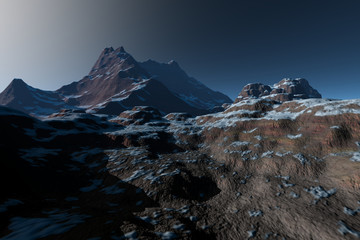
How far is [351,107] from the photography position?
27938 millimetres

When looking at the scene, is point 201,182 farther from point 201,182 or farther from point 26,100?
point 26,100

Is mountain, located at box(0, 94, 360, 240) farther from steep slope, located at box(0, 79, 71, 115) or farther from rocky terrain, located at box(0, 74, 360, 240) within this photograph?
steep slope, located at box(0, 79, 71, 115)

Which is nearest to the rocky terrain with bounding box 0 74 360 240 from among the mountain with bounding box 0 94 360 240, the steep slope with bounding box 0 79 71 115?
the mountain with bounding box 0 94 360 240

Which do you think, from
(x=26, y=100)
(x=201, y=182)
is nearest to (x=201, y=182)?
(x=201, y=182)

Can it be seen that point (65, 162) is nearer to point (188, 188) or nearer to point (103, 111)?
point (188, 188)

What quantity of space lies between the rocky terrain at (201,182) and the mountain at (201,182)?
126 millimetres

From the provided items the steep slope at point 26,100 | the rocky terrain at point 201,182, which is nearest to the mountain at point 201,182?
the rocky terrain at point 201,182

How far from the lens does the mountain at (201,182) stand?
12.4 meters

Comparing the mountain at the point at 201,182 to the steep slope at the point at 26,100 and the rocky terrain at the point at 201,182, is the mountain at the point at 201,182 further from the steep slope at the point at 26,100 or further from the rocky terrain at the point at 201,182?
the steep slope at the point at 26,100

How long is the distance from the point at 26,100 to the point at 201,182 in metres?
263

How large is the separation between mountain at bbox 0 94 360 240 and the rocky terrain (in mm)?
126

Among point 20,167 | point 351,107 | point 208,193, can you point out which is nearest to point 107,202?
point 208,193

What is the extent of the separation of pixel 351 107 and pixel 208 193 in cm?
3567

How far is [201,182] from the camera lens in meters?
23.8
